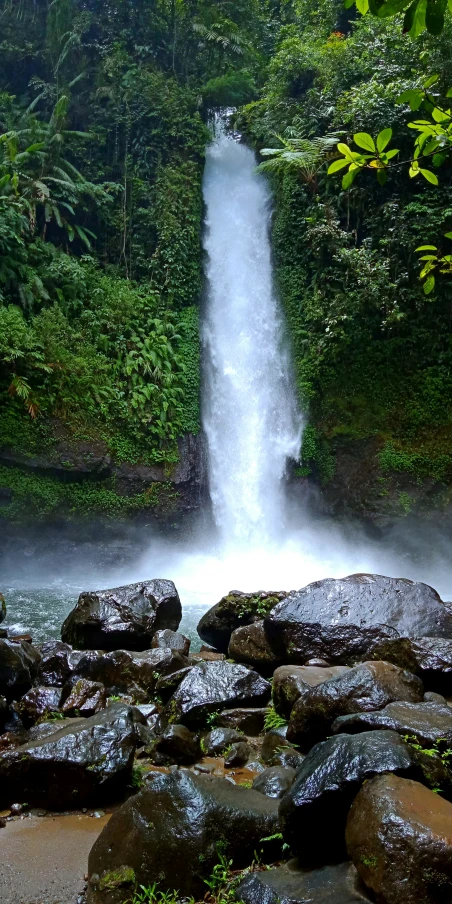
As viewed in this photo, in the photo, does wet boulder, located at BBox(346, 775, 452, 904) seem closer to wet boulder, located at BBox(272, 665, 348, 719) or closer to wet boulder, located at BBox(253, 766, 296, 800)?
wet boulder, located at BBox(253, 766, 296, 800)

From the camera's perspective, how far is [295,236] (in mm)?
15438

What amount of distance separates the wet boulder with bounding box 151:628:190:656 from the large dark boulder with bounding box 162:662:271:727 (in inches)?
46.4

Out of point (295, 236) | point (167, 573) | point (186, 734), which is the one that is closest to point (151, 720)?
point (186, 734)

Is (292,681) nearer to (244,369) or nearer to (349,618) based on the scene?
(349,618)

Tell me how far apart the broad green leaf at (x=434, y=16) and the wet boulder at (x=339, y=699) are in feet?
12.4

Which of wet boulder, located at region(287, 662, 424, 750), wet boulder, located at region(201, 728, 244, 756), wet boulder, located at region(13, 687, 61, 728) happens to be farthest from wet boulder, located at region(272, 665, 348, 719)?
wet boulder, located at region(13, 687, 61, 728)

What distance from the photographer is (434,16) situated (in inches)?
64.9

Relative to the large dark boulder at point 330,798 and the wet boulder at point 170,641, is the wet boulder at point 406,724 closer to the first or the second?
the large dark boulder at point 330,798

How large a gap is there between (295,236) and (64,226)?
236 inches

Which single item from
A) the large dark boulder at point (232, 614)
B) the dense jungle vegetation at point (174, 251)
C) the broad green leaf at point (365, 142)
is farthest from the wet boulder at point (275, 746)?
the dense jungle vegetation at point (174, 251)

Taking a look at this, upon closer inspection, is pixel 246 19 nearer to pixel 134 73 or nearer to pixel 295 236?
pixel 134 73

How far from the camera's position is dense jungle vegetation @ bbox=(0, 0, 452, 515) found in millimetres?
12853

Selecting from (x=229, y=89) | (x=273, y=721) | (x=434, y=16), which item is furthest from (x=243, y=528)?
(x=229, y=89)

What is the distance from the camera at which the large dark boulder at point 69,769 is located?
3.77 meters
